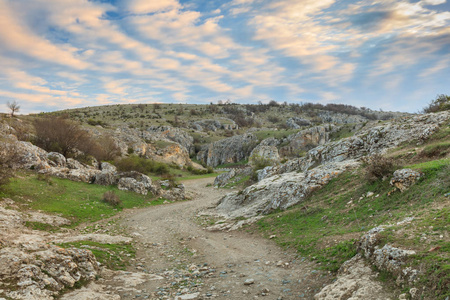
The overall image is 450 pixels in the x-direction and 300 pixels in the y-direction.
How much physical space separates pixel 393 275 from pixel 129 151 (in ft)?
210

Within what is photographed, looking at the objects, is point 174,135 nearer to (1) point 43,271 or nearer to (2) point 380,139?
(2) point 380,139

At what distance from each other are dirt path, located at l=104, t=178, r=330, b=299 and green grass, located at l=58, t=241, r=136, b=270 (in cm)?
66

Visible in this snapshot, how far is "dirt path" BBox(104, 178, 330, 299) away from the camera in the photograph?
8938 millimetres

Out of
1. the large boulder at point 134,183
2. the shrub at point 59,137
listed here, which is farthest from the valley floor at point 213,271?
the shrub at point 59,137

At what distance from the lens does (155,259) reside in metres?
13.7

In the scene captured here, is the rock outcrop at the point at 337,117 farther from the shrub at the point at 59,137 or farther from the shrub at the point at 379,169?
the shrub at the point at 379,169

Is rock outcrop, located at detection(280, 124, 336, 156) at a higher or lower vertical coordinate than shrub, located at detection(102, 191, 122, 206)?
higher

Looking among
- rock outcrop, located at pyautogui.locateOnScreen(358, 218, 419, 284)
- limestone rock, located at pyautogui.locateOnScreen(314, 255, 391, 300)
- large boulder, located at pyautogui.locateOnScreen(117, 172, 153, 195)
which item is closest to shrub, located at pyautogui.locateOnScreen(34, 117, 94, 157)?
large boulder, located at pyautogui.locateOnScreen(117, 172, 153, 195)

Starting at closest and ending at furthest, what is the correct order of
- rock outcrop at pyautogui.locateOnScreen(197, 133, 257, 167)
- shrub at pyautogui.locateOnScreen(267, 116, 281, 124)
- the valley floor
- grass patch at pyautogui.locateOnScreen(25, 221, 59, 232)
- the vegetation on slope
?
Answer: 1. the vegetation on slope
2. the valley floor
3. grass patch at pyautogui.locateOnScreen(25, 221, 59, 232)
4. rock outcrop at pyautogui.locateOnScreen(197, 133, 257, 167)
5. shrub at pyautogui.locateOnScreen(267, 116, 281, 124)

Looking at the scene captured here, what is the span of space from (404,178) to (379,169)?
70.7 inches

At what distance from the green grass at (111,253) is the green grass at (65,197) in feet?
22.6

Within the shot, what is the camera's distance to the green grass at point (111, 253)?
465 inches

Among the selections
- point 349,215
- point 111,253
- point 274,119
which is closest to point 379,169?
point 349,215

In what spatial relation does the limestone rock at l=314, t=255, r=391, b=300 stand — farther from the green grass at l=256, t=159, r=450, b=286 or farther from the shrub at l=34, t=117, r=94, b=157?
the shrub at l=34, t=117, r=94, b=157
